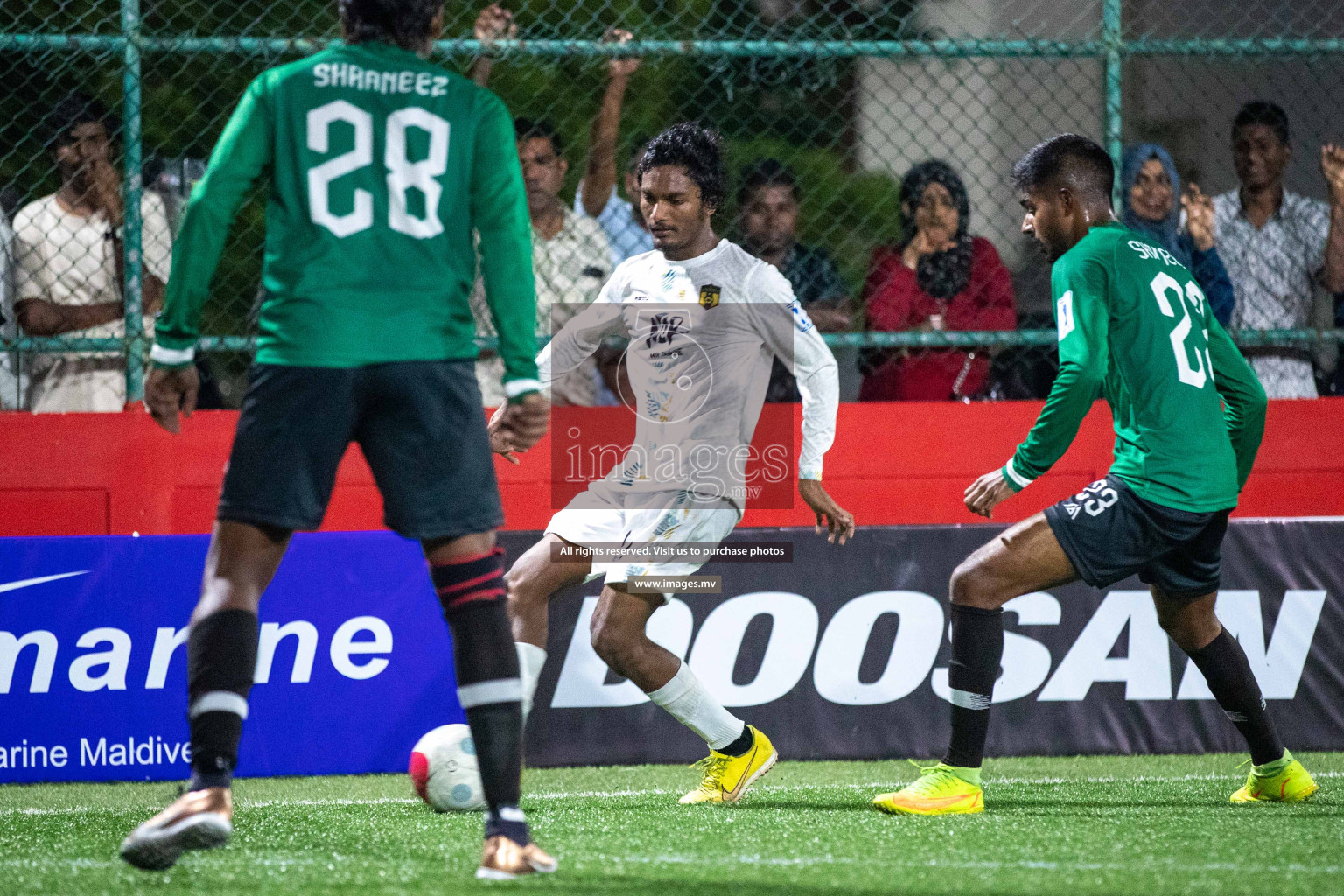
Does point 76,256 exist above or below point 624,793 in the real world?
above

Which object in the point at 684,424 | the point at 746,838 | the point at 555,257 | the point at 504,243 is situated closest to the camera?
the point at 504,243

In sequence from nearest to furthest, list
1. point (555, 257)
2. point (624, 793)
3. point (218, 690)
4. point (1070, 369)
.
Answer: point (218, 690), point (1070, 369), point (624, 793), point (555, 257)

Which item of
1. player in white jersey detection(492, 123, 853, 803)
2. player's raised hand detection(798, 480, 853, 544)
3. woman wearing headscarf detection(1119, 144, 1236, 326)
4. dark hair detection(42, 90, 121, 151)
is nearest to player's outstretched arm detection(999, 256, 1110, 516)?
player's raised hand detection(798, 480, 853, 544)

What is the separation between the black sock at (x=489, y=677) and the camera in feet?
10.3

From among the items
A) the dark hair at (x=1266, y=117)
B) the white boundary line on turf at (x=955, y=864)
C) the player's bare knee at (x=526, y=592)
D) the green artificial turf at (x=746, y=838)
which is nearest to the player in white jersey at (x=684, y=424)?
the player's bare knee at (x=526, y=592)

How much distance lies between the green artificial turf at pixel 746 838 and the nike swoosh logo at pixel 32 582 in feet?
2.43

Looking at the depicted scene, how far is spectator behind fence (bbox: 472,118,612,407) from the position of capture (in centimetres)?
633

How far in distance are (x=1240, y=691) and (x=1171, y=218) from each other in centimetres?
259

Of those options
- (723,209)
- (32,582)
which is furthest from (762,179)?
(32,582)

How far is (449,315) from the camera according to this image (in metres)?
3.24

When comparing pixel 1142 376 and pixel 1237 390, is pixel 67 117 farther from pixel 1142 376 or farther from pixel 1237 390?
pixel 1237 390

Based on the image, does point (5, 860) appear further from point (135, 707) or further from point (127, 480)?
point (127, 480)

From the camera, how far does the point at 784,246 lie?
6586 millimetres

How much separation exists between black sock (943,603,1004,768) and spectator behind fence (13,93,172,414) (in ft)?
11.9
